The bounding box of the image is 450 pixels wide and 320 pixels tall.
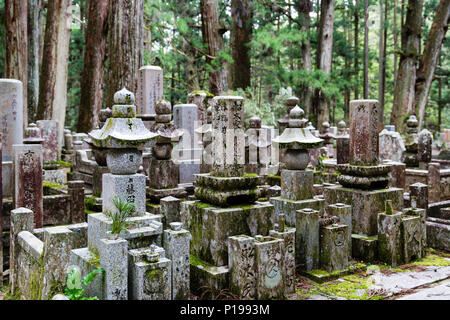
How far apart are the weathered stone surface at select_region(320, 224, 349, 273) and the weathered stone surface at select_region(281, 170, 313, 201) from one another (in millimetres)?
712

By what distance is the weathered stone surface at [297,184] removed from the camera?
20.6 feet

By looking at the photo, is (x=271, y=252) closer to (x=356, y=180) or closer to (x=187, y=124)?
(x=356, y=180)

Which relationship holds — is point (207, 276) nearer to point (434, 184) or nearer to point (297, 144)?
point (297, 144)

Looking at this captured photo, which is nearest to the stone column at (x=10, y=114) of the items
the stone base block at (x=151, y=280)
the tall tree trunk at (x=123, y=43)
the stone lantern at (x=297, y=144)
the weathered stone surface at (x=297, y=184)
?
the tall tree trunk at (x=123, y=43)

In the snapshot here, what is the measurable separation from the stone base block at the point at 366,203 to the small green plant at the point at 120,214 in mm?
3670

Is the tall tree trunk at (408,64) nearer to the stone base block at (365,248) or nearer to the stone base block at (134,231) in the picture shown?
the stone base block at (365,248)

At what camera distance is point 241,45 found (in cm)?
1886

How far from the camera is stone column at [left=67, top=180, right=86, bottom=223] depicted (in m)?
7.97

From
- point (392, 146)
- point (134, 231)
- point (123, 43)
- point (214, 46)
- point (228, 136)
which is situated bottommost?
point (134, 231)

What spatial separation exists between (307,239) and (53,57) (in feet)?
47.0

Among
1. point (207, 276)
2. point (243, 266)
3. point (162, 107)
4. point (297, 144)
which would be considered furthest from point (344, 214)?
point (162, 107)

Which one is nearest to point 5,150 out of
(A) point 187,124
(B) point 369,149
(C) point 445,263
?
(A) point 187,124

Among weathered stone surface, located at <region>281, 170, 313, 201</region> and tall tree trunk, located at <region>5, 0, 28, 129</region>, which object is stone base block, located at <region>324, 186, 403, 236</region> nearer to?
weathered stone surface, located at <region>281, 170, 313, 201</region>

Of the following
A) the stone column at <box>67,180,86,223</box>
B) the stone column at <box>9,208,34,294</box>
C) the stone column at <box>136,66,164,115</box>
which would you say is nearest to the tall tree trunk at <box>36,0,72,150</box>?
the stone column at <box>136,66,164,115</box>
